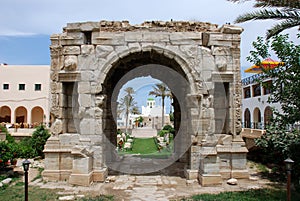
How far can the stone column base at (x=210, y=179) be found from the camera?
7449 millimetres

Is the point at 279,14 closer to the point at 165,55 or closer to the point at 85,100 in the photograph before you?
the point at 165,55

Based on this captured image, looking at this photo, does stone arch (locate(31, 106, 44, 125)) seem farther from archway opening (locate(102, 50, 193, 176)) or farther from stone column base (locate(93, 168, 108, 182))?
stone column base (locate(93, 168, 108, 182))

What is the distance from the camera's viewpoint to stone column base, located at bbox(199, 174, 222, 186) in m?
7.45

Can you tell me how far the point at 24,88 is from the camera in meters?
28.9

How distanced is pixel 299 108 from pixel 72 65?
20.2 ft

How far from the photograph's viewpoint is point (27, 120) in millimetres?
29797

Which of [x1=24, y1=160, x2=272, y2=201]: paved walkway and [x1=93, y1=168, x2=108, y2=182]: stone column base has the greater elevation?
[x1=93, y1=168, x2=108, y2=182]: stone column base

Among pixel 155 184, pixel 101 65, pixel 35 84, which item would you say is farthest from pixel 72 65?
pixel 35 84

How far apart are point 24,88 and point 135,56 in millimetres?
23904

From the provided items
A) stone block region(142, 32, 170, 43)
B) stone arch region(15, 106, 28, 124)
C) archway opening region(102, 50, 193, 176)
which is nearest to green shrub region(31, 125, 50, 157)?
archway opening region(102, 50, 193, 176)

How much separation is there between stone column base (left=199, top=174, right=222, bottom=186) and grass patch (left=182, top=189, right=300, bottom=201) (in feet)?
2.60

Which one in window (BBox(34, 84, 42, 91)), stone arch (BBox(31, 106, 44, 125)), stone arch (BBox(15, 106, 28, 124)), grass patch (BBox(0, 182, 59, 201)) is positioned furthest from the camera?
stone arch (BBox(31, 106, 44, 125))

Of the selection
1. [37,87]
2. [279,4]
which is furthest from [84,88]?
[37,87]

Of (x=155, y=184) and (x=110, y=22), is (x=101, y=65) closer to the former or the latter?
(x=110, y=22)
